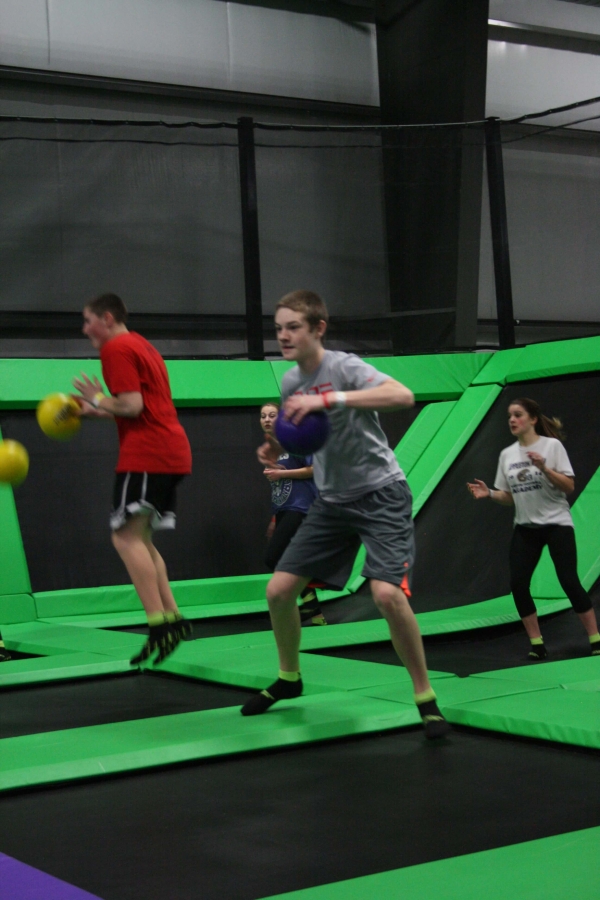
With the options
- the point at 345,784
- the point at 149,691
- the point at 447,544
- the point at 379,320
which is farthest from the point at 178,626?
the point at 379,320

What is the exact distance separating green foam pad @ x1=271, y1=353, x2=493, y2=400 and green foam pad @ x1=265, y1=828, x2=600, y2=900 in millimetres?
7001

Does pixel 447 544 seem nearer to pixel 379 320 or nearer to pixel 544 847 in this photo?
pixel 379 320

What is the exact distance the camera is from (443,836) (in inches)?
110

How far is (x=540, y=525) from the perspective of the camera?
5918mm

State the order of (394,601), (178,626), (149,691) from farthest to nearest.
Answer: (149,691) → (178,626) → (394,601)

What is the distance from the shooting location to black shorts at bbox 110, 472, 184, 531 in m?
4.52

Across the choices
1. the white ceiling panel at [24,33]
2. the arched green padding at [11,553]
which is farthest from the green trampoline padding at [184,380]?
the white ceiling panel at [24,33]

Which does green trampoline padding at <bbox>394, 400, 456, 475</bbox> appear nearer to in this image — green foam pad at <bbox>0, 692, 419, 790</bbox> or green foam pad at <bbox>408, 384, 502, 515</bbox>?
green foam pad at <bbox>408, 384, 502, 515</bbox>

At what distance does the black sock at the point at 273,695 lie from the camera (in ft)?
14.0

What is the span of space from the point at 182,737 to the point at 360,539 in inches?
40.1

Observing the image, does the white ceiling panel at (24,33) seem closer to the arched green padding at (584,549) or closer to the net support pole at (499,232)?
the net support pole at (499,232)

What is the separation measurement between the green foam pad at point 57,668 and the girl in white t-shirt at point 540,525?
7.48 ft

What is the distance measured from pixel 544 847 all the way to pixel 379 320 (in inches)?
306

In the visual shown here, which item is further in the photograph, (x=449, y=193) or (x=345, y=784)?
(x=449, y=193)
